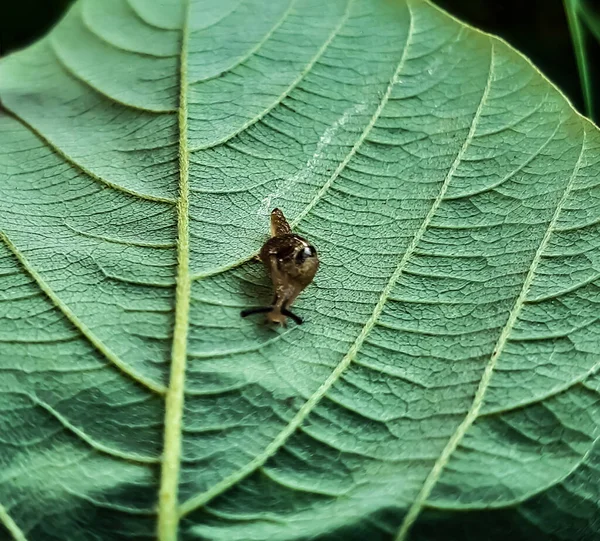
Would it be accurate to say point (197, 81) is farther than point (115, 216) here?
Yes

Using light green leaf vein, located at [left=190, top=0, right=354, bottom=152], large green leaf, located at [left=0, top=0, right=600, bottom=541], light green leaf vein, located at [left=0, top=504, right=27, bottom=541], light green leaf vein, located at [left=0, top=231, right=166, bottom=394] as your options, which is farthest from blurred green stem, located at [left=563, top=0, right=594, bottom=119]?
light green leaf vein, located at [left=0, top=504, right=27, bottom=541]

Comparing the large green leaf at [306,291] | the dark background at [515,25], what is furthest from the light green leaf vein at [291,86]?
the dark background at [515,25]

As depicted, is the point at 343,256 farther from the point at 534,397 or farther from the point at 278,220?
the point at 534,397

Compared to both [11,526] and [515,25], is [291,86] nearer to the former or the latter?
[11,526]

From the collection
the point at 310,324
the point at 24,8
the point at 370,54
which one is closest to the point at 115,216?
the point at 310,324

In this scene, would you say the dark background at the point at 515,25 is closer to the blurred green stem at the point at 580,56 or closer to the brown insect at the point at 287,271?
the blurred green stem at the point at 580,56

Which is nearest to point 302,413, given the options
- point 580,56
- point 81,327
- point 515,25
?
point 81,327

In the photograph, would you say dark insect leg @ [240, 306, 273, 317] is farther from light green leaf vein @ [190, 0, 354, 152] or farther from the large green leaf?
light green leaf vein @ [190, 0, 354, 152]
